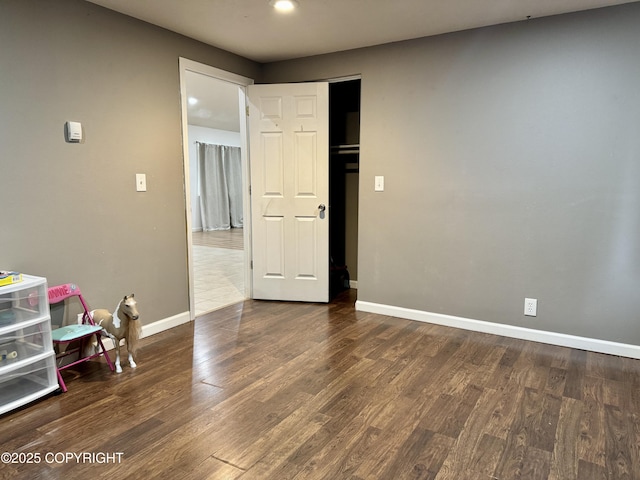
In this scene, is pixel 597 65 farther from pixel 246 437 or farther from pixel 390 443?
pixel 246 437

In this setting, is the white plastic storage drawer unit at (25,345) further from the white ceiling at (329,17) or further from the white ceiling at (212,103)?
the white ceiling at (212,103)

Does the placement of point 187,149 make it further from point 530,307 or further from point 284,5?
point 530,307

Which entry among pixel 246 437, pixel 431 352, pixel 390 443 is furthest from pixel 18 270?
pixel 431 352

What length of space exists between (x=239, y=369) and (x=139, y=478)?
39.5 inches

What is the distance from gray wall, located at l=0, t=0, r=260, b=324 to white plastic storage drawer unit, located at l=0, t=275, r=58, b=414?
0.32m

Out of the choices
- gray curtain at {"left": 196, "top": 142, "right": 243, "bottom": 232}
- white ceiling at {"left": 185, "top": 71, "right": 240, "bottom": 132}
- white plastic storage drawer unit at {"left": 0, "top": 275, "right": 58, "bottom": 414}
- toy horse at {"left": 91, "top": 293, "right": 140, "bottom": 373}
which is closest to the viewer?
white plastic storage drawer unit at {"left": 0, "top": 275, "right": 58, "bottom": 414}

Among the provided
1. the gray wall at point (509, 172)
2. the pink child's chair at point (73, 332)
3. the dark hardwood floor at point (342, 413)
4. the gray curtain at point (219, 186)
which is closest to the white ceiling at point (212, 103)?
the gray curtain at point (219, 186)

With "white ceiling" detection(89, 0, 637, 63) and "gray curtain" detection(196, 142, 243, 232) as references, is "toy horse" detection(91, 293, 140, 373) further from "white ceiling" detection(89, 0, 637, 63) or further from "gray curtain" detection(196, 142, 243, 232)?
"gray curtain" detection(196, 142, 243, 232)

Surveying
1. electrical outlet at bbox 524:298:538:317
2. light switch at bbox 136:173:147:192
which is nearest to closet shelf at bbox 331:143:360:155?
light switch at bbox 136:173:147:192

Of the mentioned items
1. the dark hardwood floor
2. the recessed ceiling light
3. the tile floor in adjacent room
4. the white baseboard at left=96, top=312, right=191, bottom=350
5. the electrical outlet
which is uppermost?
the recessed ceiling light

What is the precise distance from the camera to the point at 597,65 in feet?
9.02

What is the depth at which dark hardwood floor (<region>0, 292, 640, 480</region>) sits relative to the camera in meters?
1.72

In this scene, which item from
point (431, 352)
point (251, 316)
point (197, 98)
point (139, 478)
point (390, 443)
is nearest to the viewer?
point (139, 478)

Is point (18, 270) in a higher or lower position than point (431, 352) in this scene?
higher
